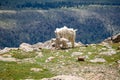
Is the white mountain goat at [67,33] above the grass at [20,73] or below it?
below

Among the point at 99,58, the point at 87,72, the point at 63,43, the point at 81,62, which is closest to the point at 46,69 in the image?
the point at 87,72

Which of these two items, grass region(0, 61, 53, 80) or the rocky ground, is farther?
the rocky ground

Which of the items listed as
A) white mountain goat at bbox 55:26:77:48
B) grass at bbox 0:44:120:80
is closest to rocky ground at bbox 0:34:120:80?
grass at bbox 0:44:120:80

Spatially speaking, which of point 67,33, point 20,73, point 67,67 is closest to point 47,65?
point 67,67

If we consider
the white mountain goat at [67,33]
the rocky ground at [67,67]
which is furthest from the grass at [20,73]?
the white mountain goat at [67,33]

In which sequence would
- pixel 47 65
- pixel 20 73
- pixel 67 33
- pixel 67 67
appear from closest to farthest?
pixel 20 73
pixel 67 67
pixel 47 65
pixel 67 33

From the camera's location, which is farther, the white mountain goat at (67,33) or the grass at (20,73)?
the white mountain goat at (67,33)

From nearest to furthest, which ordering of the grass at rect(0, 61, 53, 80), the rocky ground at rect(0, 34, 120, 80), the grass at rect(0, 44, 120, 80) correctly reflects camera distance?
the grass at rect(0, 61, 53, 80)
the rocky ground at rect(0, 34, 120, 80)
the grass at rect(0, 44, 120, 80)

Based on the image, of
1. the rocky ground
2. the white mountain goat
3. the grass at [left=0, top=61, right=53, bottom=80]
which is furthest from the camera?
the white mountain goat

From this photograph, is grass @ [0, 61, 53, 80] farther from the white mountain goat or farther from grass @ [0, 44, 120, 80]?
the white mountain goat

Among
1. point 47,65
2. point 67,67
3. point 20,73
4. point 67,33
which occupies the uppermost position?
point 20,73

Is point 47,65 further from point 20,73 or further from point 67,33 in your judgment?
point 67,33

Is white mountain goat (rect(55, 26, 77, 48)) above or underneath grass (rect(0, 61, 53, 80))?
underneath

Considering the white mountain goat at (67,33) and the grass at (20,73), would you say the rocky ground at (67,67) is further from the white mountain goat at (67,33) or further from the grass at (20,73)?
the white mountain goat at (67,33)
